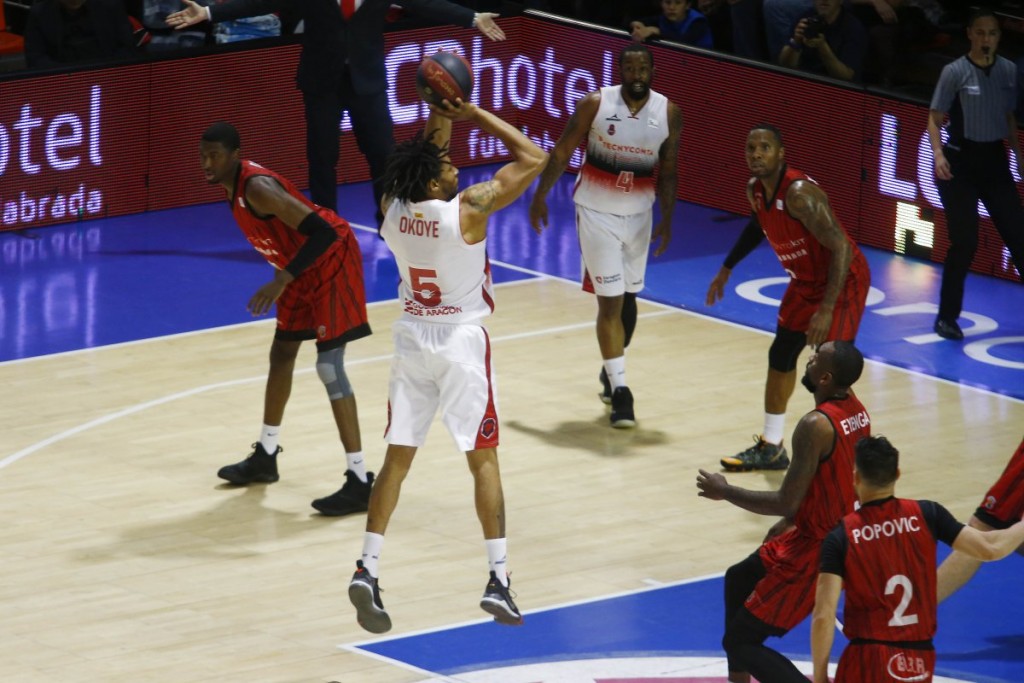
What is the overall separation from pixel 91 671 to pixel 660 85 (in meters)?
9.92

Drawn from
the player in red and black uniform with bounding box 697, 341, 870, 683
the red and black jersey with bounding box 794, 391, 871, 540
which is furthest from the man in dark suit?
the red and black jersey with bounding box 794, 391, 871, 540

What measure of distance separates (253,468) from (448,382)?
2.60 meters

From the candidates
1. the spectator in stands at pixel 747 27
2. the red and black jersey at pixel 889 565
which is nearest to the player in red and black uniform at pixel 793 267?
the red and black jersey at pixel 889 565

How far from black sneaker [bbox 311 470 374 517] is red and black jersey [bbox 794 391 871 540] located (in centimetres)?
326

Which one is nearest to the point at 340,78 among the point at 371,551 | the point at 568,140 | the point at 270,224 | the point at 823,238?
the point at 568,140

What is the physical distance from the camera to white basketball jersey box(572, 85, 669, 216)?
486 inches

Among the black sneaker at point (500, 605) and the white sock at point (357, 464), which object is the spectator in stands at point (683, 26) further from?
the black sneaker at point (500, 605)

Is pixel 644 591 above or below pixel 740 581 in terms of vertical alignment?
below

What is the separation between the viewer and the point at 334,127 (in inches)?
612

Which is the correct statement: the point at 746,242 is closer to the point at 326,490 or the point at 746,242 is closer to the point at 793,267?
the point at 793,267

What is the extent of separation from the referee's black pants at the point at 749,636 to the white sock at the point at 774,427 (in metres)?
3.22

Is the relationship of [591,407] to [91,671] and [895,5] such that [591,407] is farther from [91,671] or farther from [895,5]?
[895,5]

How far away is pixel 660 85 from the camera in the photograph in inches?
691

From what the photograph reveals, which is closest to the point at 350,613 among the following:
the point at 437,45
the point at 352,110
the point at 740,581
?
the point at 740,581
